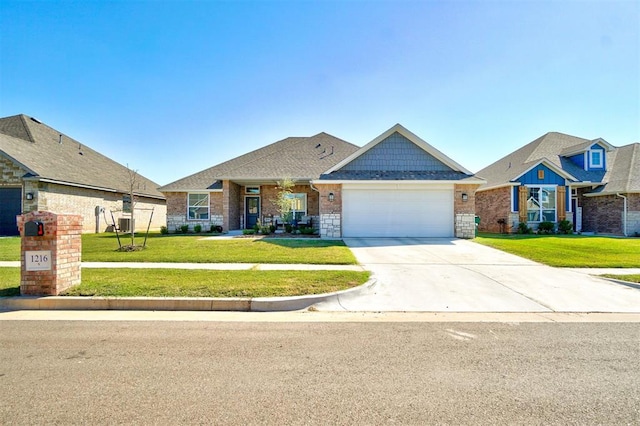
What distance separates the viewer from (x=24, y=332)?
4645 mm

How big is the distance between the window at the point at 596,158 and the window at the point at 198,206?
2543 cm

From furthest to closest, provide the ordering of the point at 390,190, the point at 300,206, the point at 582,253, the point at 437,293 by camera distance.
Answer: the point at 300,206
the point at 390,190
the point at 582,253
the point at 437,293

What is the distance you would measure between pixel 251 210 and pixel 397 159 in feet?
33.0

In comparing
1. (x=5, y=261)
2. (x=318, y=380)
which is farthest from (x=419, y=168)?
(x=5, y=261)

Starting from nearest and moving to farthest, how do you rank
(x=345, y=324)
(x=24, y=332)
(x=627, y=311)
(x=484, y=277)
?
1. (x=24, y=332)
2. (x=345, y=324)
3. (x=627, y=311)
4. (x=484, y=277)

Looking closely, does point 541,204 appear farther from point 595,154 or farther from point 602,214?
point 595,154

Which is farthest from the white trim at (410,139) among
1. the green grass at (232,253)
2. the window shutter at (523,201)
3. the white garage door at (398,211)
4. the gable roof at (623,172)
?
the gable roof at (623,172)

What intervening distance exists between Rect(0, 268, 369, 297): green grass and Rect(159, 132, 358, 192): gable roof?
1115 centimetres

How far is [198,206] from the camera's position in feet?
65.0

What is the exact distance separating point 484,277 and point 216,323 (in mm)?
6660

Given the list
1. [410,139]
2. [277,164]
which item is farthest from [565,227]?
[277,164]

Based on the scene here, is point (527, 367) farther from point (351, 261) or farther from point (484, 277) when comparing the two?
point (351, 261)

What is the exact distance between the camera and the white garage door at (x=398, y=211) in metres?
16.1

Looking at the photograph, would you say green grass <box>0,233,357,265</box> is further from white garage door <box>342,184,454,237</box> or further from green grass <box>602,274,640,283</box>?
green grass <box>602,274,640,283</box>
